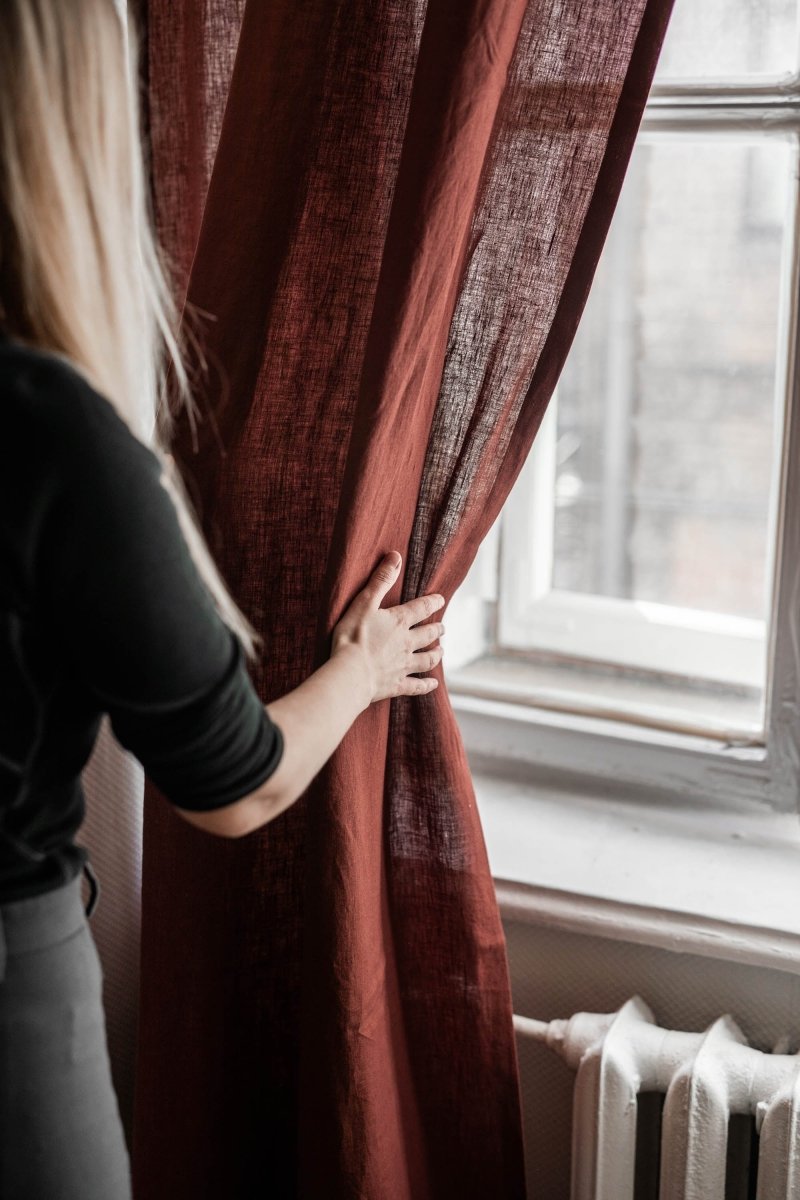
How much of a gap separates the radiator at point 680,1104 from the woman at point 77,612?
0.44 metres

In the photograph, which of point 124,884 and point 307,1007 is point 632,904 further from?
point 124,884

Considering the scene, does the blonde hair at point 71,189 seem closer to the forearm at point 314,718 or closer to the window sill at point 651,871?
the forearm at point 314,718

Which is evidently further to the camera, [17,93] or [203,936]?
[203,936]

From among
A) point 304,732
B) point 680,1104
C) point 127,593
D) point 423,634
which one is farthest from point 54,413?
point 680,1104

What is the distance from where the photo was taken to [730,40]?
1099 millimetres

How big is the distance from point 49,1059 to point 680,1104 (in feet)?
1.80

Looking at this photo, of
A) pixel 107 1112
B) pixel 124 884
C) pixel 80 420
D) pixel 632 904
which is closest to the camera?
pixel 80 420

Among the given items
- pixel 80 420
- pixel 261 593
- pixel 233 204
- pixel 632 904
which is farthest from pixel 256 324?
pixel 632 904

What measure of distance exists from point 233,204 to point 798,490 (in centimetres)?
61

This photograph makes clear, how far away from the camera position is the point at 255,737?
71 centimetres

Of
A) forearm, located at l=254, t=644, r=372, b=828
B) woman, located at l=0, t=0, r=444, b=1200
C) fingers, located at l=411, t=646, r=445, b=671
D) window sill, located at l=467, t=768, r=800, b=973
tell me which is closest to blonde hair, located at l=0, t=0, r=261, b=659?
woman, located at l=0, t=0, r=444, b=1200

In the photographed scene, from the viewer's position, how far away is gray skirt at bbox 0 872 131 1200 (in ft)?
2.43

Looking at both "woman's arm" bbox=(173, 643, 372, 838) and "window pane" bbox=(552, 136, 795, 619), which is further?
"window pane" bbox=(552, 136, 795, 619)

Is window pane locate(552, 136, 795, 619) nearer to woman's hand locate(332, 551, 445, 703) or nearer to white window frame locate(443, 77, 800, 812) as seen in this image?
white window frame locate(443, 77, 800, 812)
